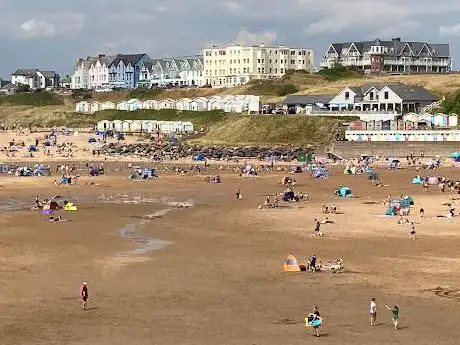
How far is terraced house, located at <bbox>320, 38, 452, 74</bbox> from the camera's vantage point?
505 feet

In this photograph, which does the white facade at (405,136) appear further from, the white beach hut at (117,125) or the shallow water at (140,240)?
the shallow water at (140,240)

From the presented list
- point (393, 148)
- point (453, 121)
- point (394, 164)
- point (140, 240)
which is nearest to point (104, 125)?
point (393, 148)

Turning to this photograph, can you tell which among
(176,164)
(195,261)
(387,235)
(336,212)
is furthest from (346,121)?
(195,261)

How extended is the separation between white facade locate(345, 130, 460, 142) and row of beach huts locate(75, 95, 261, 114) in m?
25.2

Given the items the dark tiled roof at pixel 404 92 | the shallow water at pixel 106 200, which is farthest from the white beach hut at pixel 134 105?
the shallow water at pixel 106 200

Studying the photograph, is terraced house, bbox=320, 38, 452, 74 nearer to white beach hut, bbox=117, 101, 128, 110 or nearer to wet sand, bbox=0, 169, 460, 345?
white beach hut, bbox=117, 101, 128, 110

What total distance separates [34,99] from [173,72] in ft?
95.6

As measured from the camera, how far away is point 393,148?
87125mm

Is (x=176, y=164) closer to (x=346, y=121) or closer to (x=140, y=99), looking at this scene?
(x=346, y=121)

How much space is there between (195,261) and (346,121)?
2624 inches

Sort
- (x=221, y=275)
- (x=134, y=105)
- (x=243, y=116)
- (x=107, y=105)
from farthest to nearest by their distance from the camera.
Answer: (x=107, y=105)
(x=134, y=105)
(x=243, y=116)
(x=221, y=275)

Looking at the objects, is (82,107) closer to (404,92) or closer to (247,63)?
(247,63)

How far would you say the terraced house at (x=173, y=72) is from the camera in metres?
173

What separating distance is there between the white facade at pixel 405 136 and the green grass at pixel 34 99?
95.1 meters
